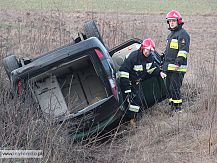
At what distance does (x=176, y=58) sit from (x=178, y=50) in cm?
18

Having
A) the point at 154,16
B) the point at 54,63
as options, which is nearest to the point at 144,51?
the point at 54,63

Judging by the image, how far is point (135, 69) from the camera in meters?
6.03

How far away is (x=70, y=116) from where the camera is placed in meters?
4.57

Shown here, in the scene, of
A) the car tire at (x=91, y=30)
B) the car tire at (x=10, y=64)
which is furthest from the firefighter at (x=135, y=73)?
the car tire at (x=10, y=64)

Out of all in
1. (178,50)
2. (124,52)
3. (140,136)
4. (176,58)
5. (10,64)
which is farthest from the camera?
(124,52)

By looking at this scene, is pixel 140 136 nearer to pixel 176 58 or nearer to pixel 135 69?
pixel 135 69

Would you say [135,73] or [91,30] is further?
[91,30]

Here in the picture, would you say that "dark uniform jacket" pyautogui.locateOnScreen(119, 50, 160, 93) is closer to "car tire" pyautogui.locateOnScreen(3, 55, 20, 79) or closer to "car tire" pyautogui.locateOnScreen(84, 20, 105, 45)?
"car tire" pyautogui.locateOnScreen(84, 20, 105, 45)

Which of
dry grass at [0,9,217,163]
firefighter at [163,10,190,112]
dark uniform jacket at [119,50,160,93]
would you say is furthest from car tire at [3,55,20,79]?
firefighter at [163,10,190,112]

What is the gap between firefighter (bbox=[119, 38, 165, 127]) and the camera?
227 inches

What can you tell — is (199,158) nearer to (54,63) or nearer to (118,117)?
(118,117)

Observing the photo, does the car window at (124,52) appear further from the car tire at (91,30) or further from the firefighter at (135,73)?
the firefighter at (135,73)

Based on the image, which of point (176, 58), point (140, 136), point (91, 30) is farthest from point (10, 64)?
point (176, 58)

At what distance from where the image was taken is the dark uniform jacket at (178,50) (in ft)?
20.8
